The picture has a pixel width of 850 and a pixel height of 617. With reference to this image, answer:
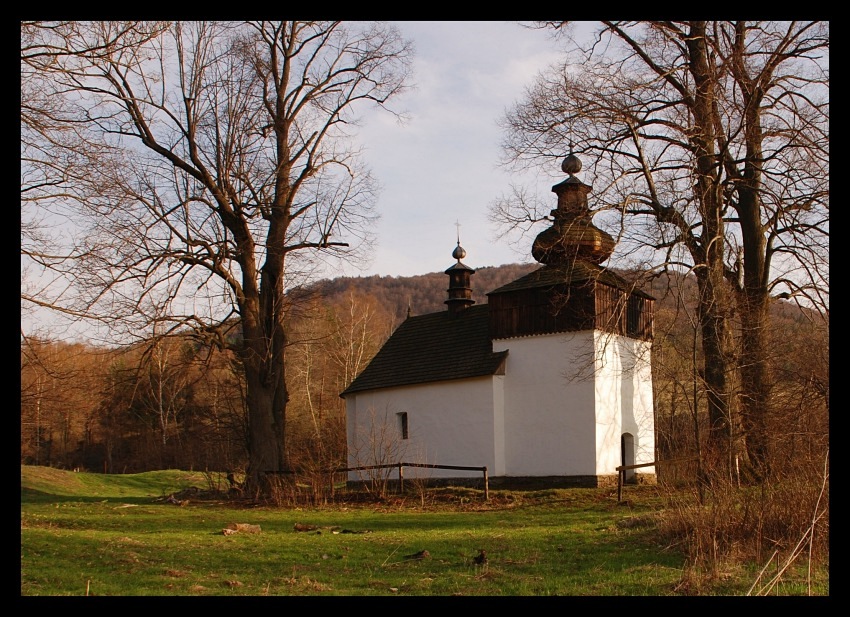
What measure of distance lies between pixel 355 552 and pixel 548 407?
647 inches

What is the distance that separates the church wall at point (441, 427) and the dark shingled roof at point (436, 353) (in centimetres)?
36

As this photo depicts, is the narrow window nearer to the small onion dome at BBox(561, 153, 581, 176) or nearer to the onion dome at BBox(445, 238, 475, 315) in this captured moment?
the onion dome at BBox(445, 238, 475, 315)

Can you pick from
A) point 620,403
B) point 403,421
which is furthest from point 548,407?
point 403,421

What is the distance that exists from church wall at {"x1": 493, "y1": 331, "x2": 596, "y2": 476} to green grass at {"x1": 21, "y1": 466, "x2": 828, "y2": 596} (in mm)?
5830

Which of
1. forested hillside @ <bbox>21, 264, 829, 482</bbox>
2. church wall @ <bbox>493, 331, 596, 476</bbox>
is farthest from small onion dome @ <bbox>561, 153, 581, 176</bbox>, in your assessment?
church wall @ <bbox>493, 331, 596, 476</bbox>

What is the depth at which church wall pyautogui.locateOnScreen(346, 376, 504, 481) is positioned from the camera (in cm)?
2805

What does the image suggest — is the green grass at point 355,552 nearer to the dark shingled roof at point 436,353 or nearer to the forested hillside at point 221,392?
the forested hillside at point 221,392

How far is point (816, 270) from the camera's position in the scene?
61.8 ft

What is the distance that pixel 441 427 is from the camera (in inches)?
1160

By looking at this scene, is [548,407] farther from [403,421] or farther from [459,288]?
[459,288]
